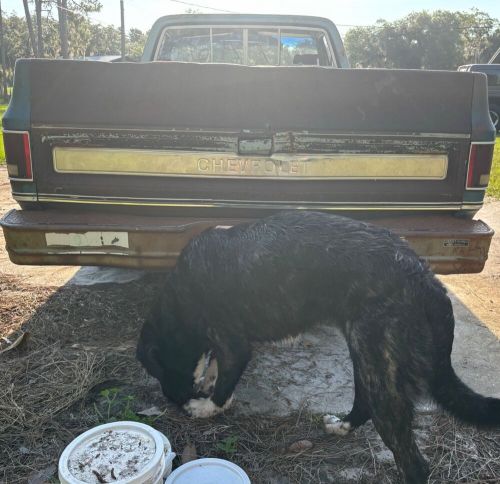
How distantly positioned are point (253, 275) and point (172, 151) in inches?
47.7

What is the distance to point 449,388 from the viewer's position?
8.16 ft

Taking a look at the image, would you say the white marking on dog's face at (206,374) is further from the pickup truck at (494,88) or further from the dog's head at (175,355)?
the pickup truck at (494,88)

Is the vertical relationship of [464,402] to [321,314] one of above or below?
below

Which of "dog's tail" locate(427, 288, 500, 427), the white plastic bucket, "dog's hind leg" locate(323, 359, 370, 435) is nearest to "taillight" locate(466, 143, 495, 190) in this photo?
"dog's tail" locate(427, 288, 500, 427)

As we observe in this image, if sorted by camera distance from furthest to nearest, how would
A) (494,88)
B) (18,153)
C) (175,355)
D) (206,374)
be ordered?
(494,88)
(18,153)
(206,374)
(175,355)

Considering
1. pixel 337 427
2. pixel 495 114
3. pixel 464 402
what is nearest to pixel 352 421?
pixel 337 427

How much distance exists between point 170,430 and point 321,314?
3.90 ft

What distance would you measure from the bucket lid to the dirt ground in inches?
8.1

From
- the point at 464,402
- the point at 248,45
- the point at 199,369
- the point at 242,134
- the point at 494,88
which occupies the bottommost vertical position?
the point at 199,369

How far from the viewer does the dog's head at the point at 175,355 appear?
305 cm

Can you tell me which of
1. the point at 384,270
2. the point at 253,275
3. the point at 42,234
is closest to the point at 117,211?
the point at 42,234

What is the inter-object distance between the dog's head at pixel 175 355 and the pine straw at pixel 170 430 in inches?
4.7

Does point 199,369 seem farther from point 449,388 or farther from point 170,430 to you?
point 449,388

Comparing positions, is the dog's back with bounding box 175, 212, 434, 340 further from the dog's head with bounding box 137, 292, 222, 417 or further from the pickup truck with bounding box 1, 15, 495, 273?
the pickup truck with bounding box 1, 15, 495, 273
